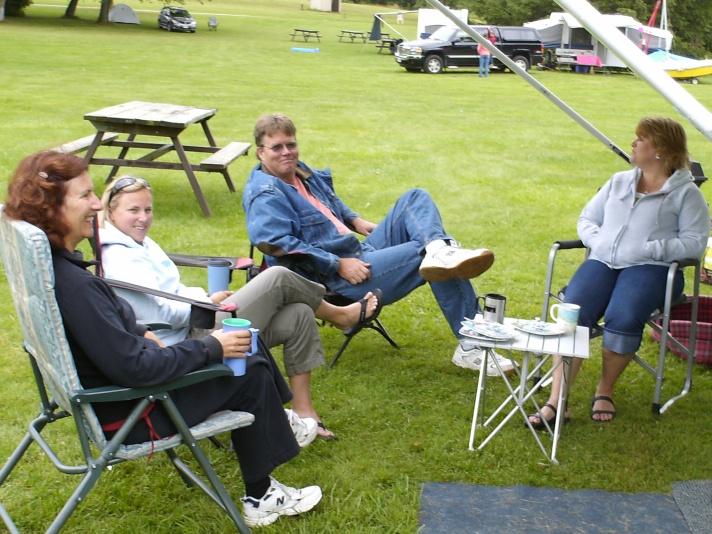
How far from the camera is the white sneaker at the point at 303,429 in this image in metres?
3.41

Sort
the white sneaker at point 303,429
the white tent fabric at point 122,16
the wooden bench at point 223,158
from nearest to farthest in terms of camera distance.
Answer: the white sneaker at point 303,429 → the wooden bench at point 223,158 → the white tent fabric at point 122,16

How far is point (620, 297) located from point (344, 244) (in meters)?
1.37

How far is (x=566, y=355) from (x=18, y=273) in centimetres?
199

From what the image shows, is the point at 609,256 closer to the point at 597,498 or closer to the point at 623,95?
the point at 597,498

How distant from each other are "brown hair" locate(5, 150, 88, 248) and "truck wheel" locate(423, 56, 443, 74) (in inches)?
874

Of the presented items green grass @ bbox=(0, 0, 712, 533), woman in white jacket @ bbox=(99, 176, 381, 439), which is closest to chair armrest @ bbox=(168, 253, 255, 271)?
woman in white jacket @ bbox=(99, 176, 381, 439)

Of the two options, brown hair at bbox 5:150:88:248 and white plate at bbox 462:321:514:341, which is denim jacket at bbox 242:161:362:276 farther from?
brown hair at bbox 5:150:88:248

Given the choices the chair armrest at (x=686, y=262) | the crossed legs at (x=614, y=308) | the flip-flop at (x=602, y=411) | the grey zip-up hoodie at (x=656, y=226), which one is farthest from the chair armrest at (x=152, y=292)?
the chair armrest at (x=686, y=262)

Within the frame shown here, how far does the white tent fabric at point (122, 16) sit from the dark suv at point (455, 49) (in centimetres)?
1663

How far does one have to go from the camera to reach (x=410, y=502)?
3.08 meters

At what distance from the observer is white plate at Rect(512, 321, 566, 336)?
11.2ft

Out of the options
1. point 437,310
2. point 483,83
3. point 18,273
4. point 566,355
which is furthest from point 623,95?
point 18,273

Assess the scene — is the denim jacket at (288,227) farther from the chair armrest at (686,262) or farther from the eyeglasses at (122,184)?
the chair armrest at (686,262)

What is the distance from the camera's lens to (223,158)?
24.1ft
